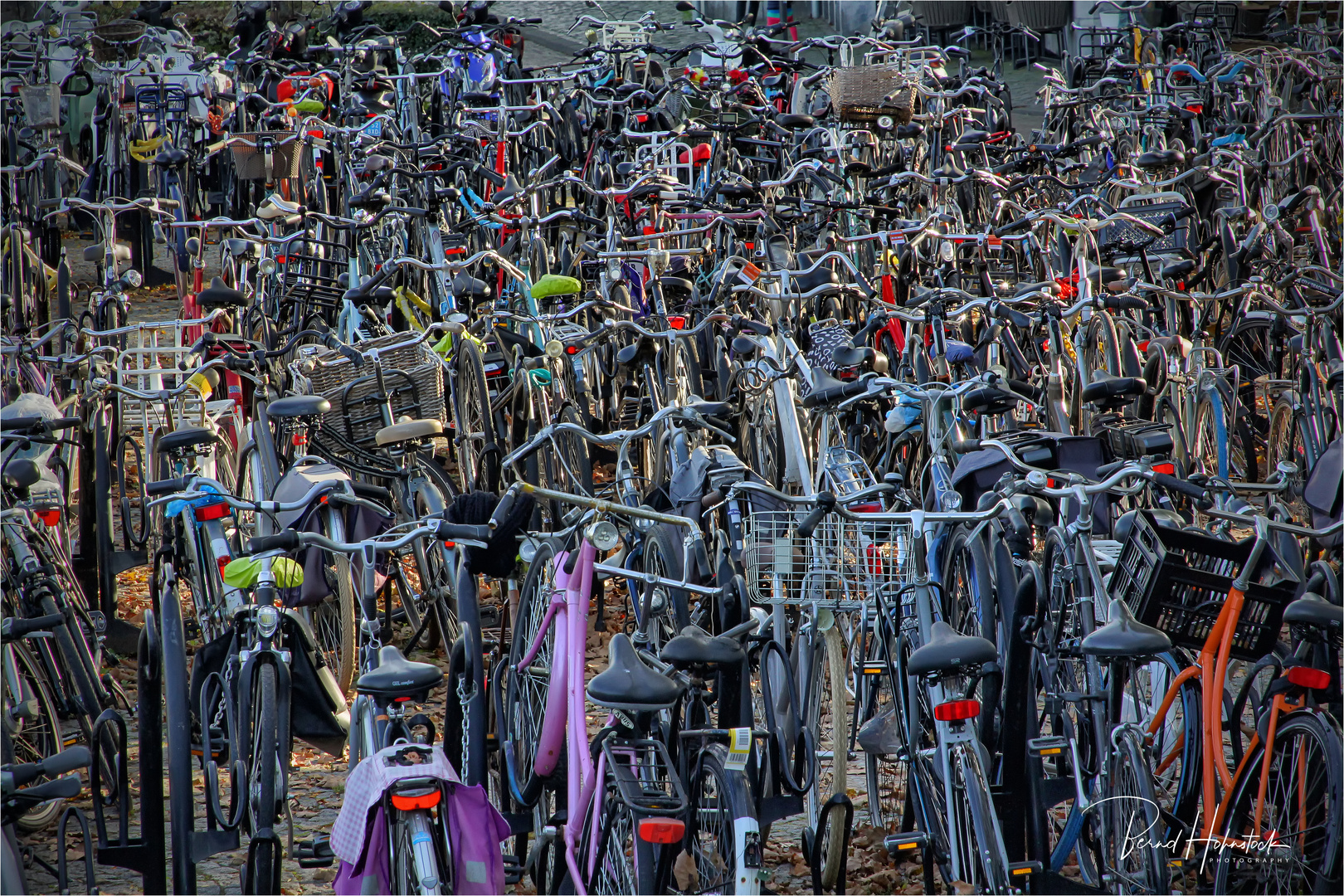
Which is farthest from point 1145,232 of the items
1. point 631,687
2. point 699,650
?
point 631,687

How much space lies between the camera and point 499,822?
3846mm

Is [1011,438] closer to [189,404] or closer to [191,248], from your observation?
[189,404]

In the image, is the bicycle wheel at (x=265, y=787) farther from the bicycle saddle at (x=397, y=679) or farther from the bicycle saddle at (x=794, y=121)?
the bicycle saddle at (x=794, y=121)

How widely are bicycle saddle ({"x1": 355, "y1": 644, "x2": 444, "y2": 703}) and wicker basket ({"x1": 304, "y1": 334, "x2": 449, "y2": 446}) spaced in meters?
2.87

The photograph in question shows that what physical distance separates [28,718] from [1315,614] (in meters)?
4.37

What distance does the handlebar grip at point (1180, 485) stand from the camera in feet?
14.8

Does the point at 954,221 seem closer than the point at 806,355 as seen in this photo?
No

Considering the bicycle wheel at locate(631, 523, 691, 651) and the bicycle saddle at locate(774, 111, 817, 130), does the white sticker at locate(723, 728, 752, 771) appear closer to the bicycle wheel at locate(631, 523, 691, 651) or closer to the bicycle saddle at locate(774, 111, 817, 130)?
the bicycle wheel at locate(631, 523, 691, 651)

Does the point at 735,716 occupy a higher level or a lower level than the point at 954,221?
lower

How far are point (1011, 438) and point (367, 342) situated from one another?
3.36 m

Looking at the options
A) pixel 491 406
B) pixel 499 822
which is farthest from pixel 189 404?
pixel 499 822

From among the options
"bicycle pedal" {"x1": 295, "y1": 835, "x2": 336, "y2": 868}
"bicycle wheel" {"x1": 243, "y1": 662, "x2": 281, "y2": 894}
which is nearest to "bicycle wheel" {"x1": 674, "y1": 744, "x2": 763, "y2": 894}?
"bicycle pedal" {"x1": 295, "y1": 835, "x2": 336, "y2": 868}

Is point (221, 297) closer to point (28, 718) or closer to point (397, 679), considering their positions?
point (28, 718)

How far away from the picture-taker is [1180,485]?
14.9ft
